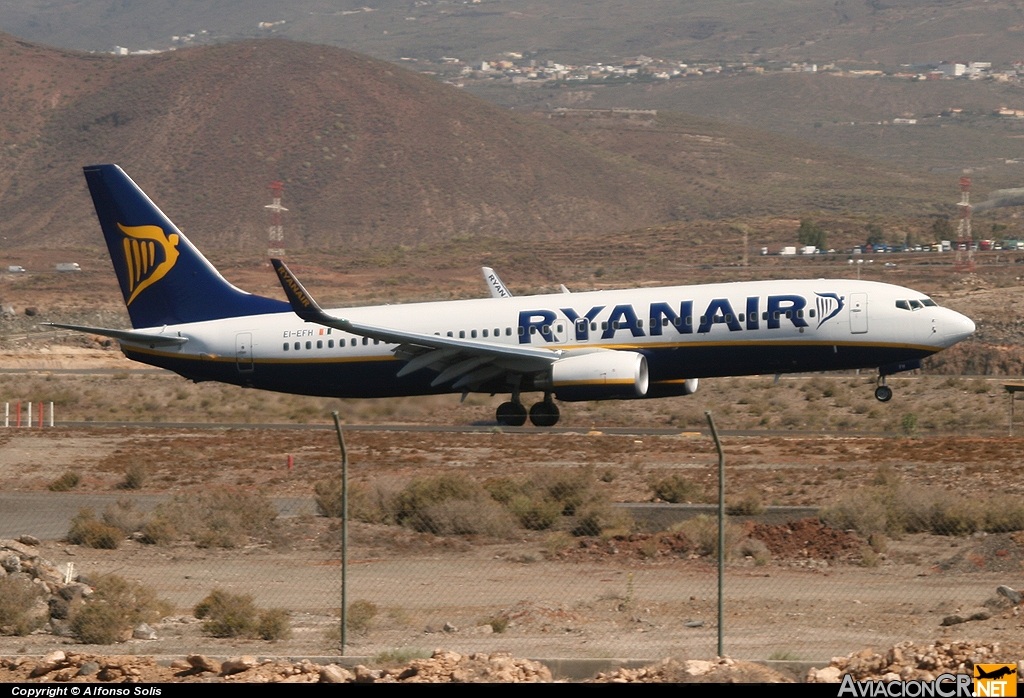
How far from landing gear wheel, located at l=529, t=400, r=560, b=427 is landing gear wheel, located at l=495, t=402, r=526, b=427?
1.95ft

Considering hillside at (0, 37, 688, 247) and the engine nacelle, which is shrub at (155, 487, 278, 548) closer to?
the engine nacelle

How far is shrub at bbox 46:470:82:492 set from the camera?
102 ft

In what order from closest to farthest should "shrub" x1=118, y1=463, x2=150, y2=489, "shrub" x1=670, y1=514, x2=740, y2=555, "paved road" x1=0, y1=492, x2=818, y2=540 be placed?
"shrub" x1=670, y1=514, x2=740, y2=555 < "paved road" x1=0, y1=492, x2=818, y2=540 < "shrub" x1=118, y1=463, x2=150, y2=489

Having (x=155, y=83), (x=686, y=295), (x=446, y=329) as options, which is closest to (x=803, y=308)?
(x=686, y=295)

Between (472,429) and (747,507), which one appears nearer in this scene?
(747,507)

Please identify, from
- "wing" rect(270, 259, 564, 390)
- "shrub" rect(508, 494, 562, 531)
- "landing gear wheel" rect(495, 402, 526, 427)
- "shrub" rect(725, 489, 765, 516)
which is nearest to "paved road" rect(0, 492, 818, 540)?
"shrub" rect(725, 489, 765, 516)

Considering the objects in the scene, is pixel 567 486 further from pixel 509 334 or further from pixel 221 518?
pixel 509 334

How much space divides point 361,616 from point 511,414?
19.6 meters

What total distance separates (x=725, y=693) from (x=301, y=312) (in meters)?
19.9

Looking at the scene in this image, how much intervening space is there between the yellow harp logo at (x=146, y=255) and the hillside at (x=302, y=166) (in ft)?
412

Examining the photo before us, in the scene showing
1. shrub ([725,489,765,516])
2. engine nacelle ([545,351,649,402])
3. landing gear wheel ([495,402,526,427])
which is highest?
engine nacelle ([545,351,649,402])

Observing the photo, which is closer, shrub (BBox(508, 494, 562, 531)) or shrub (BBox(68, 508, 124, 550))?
shrub (BBox(68, 508, 124, 550))

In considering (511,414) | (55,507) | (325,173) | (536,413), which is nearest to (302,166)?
(325,173)

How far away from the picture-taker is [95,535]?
80.5 ft
